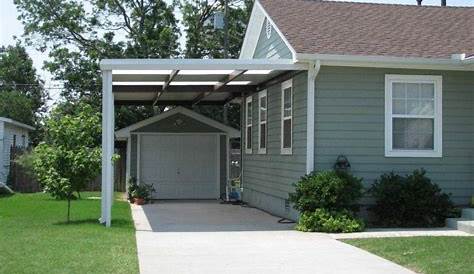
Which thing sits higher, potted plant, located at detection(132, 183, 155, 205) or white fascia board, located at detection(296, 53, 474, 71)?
white fascia board, located at detection(296, 53, 474, 71)

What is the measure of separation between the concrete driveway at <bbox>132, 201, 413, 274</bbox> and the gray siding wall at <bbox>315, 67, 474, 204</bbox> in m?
1.91

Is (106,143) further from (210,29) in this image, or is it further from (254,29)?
(210,29)

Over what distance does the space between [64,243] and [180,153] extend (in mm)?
11866

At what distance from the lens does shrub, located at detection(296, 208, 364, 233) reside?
485 inches

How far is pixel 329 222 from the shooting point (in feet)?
40.5

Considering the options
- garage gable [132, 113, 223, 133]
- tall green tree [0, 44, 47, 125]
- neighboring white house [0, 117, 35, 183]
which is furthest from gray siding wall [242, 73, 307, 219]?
tall green tree [0, 44, 47, 125]

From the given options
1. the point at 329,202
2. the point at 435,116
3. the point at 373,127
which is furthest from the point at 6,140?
the point at 435,116

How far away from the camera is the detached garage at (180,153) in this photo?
2209cm

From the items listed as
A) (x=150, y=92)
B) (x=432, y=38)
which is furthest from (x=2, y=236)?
(x=432, y=38)

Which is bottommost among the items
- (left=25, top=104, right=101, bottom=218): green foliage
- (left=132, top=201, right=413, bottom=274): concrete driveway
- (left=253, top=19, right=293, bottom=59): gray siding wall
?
(left=132, top=201, right=413, bottom=274): concrete driveway

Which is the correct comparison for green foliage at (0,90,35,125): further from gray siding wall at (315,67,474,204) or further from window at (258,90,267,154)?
gray siding wall at (315,67,474,204)

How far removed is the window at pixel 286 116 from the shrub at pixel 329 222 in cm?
231

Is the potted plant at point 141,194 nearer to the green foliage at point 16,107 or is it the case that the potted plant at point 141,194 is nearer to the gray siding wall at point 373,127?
the gray siding wall at point 373,127

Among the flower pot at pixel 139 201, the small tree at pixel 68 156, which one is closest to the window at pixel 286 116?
the small tree at pixel 68 156
